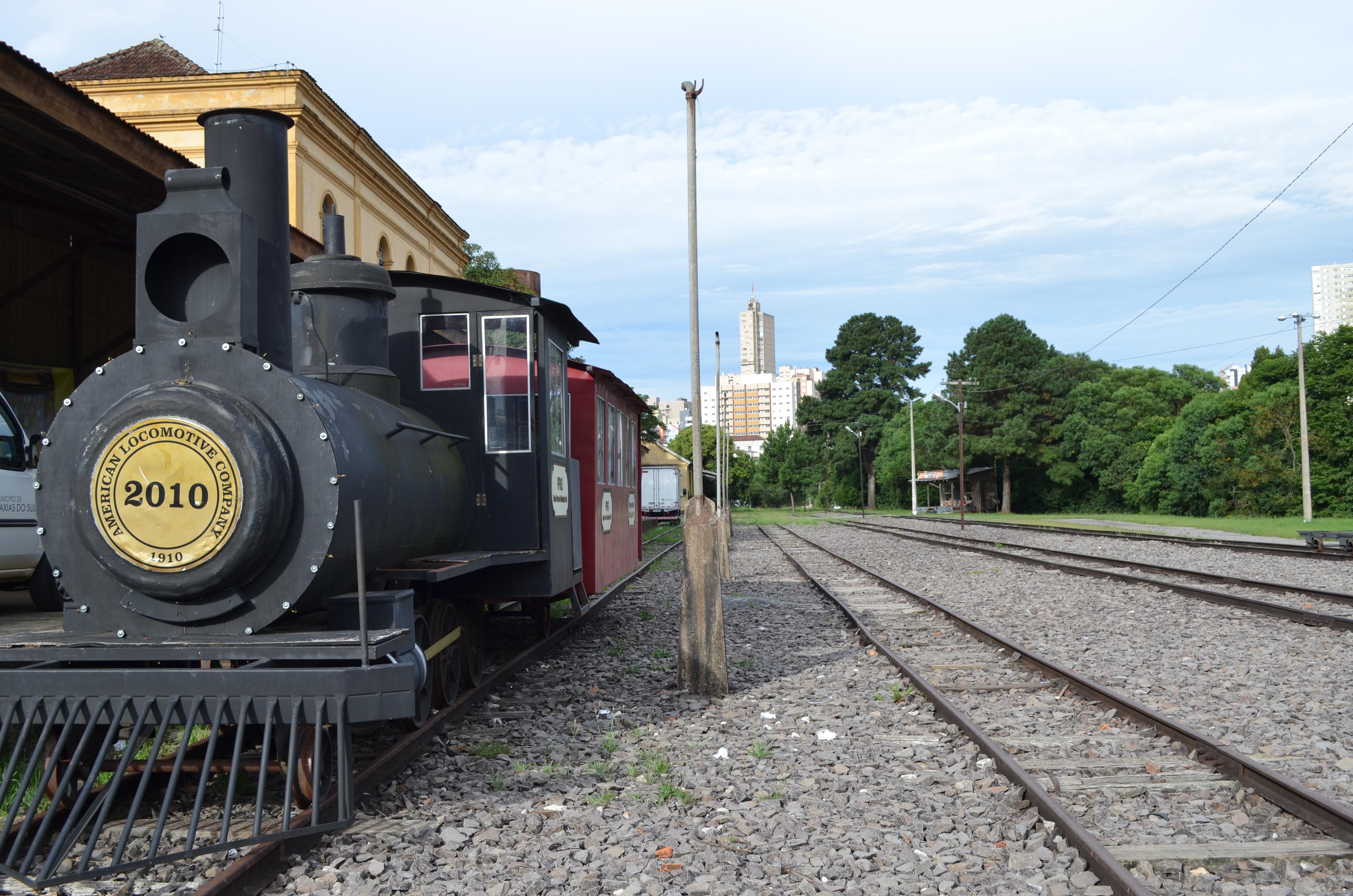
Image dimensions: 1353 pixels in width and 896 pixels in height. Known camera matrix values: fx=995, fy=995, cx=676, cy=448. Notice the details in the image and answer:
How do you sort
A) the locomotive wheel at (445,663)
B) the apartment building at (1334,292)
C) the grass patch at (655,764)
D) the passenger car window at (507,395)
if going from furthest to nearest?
1. the apartment building at (1334,292)
2. the passenger car window at (507,395)
3. the locomotive wheel at (445,663)
4. the grass patch at (655,764)

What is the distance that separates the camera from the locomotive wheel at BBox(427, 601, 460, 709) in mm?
6266

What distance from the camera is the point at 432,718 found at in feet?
20.4

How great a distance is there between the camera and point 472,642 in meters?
7.35

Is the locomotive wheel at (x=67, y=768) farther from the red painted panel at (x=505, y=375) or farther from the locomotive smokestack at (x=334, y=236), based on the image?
the red painted panel at (x=505, y=375)

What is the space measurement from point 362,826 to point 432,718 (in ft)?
5.60

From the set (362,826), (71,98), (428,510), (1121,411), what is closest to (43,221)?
(71,98)

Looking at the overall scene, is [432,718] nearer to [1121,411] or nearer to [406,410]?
[406,410]

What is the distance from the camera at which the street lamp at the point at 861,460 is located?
8244cm

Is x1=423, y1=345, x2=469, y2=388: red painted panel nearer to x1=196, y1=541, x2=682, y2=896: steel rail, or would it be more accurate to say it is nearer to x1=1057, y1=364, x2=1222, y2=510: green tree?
x1=196, y1=541, x2=682, y2=896: steel rail

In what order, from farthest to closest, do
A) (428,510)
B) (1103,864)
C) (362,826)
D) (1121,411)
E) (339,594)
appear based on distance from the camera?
(1121,411) < (428,510) < (339,594) < (362,826) < (1103,864)

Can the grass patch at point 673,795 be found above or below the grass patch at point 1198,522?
above

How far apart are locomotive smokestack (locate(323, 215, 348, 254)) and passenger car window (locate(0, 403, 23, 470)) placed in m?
3.36

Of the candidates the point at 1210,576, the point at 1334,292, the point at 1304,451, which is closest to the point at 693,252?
the point at 1210,576

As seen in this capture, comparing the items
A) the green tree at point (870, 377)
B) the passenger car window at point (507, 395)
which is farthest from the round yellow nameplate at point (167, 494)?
the green tree at point (870, 377)
